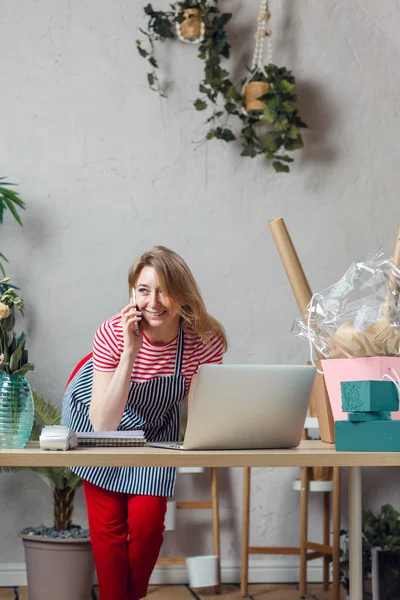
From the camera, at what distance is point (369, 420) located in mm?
1545

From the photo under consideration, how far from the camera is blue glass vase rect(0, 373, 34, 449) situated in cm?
164

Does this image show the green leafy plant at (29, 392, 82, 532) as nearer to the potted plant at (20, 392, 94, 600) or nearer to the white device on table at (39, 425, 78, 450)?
the potted plant at (20, 392, 94, 600)

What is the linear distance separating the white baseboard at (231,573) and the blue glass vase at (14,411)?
207cm

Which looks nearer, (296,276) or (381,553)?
(296,276)

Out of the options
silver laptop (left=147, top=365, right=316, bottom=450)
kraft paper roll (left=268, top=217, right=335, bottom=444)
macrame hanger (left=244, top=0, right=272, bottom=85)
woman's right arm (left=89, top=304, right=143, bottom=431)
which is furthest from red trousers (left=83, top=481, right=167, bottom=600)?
macrame hanger (left=244, top=0, right=272, bottom=85)

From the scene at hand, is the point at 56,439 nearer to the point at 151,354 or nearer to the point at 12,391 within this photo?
the point at 12,391

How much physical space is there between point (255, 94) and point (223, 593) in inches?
85.4

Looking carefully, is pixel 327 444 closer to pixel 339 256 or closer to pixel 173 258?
pixel 173 258

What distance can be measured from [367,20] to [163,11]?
3.19 ft

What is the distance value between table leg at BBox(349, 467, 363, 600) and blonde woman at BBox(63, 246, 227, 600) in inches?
27.7

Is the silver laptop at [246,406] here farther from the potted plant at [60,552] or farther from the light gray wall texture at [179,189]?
the light gray wall texture at [179,189]

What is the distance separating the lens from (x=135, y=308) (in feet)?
7.05

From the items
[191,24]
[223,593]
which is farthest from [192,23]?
[223,593]

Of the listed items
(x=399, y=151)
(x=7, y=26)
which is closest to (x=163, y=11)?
(x=7, y=26)
